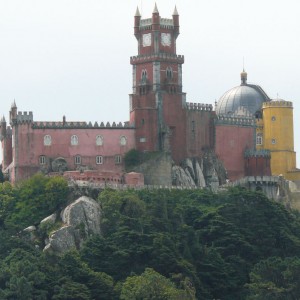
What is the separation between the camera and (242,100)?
6860 inches

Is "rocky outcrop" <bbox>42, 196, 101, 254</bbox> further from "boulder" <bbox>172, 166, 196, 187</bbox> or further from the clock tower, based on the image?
the clock tower

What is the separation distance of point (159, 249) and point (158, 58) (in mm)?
24447

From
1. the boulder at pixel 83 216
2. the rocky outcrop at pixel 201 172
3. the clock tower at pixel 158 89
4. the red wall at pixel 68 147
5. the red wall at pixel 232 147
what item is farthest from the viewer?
the red wall at pixel 232 147

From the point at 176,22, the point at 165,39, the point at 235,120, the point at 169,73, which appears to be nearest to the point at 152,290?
the point at 169,73

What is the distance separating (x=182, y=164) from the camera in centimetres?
16112

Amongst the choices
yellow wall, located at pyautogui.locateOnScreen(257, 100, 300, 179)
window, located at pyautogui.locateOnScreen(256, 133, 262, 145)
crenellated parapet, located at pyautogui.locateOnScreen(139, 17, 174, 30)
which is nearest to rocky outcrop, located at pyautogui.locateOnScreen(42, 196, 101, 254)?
crenellated parapet, located at pyautogui.locateOnScreen(139, 17, 174, 30)

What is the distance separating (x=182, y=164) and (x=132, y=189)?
29.1 ft

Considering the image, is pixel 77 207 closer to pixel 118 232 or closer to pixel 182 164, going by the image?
pixel 118 232

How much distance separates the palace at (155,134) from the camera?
157 m

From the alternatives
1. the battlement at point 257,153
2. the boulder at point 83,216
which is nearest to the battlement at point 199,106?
the battlement at point 257,153

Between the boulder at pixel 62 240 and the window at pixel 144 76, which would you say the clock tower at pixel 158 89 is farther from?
the boulder at pixel 62 240

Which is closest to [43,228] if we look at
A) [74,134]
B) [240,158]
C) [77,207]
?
[77,207]

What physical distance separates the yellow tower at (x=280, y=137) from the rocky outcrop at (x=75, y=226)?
26.0 m

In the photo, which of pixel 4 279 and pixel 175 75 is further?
pixel 175 75
